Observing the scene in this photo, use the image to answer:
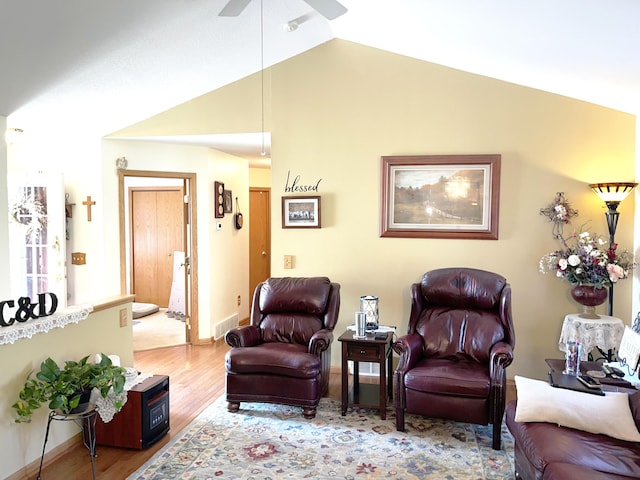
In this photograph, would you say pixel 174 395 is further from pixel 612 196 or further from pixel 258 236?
pixel 612 196

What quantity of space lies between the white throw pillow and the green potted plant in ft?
7.39

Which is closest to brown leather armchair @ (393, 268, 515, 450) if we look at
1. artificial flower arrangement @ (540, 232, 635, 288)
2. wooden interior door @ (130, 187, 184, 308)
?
artificial flower arrangement @ (540, 232, 635, 288)

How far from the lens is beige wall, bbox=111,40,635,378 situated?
13.5 feet

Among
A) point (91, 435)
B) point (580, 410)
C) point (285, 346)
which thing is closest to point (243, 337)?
point (285, 346)

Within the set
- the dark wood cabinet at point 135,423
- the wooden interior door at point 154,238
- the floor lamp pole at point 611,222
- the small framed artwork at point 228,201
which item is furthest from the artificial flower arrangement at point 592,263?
the wooden interior door at point 154,238

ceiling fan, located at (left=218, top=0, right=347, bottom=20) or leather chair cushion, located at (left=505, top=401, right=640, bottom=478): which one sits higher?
ceiling fan, located at (left=218, top=0, right=347, bottom=20)

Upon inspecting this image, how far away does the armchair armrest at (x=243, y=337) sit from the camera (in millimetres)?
3803

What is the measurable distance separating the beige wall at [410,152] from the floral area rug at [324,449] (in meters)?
1.19

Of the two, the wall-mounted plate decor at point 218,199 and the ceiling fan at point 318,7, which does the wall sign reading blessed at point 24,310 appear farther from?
the wall-mounted plate decor at point 218,199

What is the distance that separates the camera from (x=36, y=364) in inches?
110

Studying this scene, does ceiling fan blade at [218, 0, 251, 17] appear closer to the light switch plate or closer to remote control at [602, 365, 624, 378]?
remote control at [602, 365, 624, 378]

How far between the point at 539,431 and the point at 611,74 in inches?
96.3

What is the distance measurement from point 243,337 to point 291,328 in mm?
433

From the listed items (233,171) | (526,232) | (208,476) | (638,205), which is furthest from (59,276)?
(638,205)
